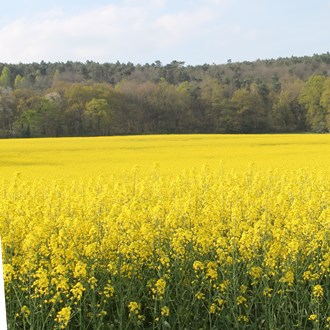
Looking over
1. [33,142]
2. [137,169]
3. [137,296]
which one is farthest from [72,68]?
[137,296]

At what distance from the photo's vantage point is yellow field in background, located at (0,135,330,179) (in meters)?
7.36

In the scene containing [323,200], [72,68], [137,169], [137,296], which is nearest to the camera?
[137,296]

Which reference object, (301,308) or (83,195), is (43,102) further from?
(301,308)

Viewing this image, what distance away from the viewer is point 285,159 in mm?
10305

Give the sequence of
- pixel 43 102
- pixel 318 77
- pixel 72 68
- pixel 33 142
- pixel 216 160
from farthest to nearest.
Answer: pixel 318 77
pixel 72 68
pixel 216 160
pixel 33 142
pixel 43 102

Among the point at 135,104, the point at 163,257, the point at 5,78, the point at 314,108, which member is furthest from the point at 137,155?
the point at 163,257

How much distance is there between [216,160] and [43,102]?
2696mm

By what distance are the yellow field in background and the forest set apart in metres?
0.39

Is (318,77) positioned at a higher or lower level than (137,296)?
higher

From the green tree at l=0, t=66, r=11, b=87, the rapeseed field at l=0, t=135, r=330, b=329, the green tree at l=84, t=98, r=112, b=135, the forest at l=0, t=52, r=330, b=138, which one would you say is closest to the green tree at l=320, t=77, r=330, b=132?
the forest at l=0, t=52, r=330, b=138

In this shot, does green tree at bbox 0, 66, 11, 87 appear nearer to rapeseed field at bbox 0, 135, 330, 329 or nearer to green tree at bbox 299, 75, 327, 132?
rapeseed field at bbox 0, 135, 330, 329

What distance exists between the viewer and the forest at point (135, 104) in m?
7.61

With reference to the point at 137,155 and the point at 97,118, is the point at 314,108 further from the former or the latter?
the point at 97,118

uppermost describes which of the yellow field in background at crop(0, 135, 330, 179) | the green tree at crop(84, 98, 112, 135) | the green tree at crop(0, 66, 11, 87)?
the green tree at crop(0, 66, 11, 87)
